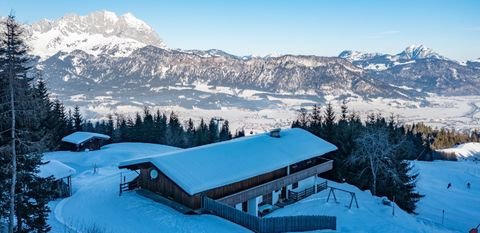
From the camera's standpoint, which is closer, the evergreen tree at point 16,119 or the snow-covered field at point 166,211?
the evergreen tree at point 16,119

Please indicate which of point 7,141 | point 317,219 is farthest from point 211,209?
point 7,141

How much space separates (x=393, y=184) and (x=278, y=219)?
73.8 feet

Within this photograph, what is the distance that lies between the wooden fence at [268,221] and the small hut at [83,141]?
39.0m

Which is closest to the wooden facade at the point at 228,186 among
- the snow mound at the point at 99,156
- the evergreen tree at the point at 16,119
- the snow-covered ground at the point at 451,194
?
the evergreen tree at the point at 16,119

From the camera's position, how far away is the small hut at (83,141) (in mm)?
61081

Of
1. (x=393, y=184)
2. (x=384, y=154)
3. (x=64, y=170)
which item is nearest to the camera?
(x=64, y=170)

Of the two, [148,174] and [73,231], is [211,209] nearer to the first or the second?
[148,174]

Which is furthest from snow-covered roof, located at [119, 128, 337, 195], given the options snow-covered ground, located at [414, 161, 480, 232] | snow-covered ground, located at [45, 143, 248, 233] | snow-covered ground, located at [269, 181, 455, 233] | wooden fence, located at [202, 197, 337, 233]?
snow-covered ground, located at [414, 161, 480, 232]

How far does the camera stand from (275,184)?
34.2 m

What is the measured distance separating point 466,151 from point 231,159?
11645 cm

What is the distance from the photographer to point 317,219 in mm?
26703

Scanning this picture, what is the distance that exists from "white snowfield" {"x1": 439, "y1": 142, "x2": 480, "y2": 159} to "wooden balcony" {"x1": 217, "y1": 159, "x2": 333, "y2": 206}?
9584 cm

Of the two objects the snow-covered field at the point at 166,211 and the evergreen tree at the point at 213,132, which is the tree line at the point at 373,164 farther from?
the evergreen tree at the point at 213,132

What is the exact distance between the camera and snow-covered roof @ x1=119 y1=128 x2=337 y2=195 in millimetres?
28697
